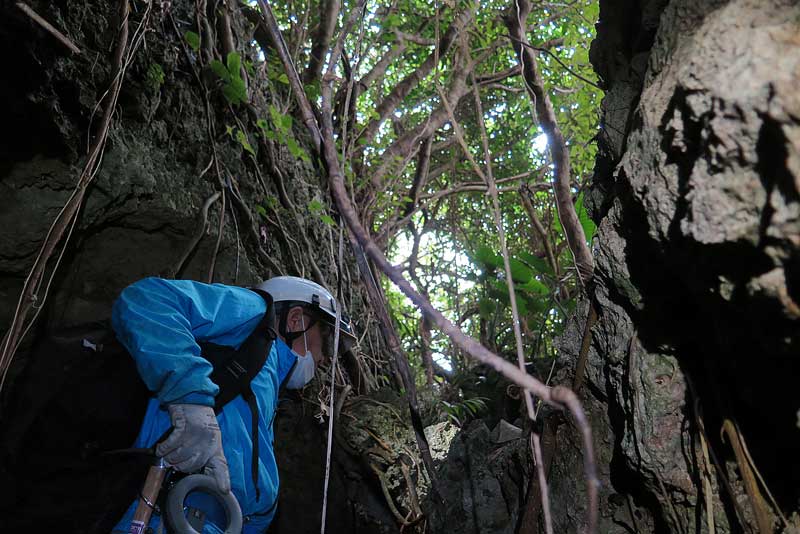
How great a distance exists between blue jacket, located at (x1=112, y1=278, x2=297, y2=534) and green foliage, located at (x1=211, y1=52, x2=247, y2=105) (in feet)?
5.83

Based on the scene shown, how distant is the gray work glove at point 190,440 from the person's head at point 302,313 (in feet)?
2.86

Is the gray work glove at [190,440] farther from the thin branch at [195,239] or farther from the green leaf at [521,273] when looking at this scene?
the green leaf at [521,273]

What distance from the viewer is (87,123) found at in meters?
2.75

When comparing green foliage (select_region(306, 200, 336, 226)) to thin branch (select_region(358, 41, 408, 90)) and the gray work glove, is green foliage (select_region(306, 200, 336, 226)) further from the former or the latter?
the gray work glove

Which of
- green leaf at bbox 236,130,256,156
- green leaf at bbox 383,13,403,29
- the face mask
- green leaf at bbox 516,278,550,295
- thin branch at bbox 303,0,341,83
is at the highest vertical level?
green leaf at bbox 383,13,403,29

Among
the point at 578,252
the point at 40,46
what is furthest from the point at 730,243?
the point at 40,46

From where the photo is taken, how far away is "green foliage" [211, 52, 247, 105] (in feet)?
12.0

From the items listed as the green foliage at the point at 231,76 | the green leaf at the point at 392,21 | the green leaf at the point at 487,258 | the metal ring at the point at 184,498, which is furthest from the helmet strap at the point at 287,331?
the green leaf at the point at 392,21

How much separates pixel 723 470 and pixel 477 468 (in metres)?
1.50

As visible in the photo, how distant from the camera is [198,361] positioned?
81.3 inches

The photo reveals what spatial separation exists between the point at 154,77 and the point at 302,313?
1654mm

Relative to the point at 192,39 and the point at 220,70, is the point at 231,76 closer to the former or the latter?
the point at 220,70

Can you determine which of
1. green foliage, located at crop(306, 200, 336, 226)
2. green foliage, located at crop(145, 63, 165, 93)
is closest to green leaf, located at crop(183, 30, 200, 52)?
green foliage, located at crop(145, 63, 165, 93)

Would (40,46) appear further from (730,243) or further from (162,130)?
(730,243)
